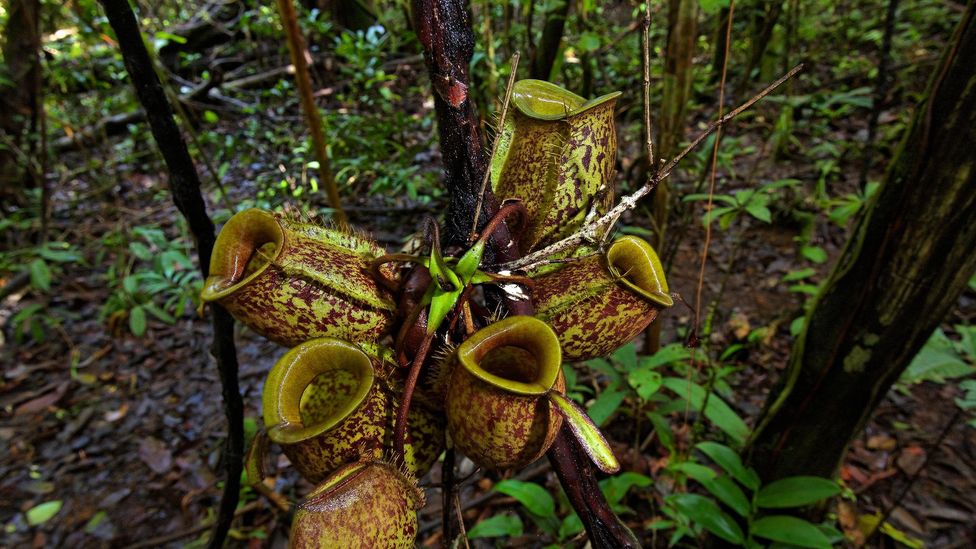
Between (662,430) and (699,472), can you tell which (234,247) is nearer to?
(699,472)

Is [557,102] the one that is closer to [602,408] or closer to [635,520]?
[602,408]

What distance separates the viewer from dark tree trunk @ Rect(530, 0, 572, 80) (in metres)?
2.34

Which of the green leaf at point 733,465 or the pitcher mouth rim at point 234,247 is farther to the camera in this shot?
the green leaf at point 733,465

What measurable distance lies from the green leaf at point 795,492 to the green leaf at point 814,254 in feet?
6.17

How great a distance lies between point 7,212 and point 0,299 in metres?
1.28

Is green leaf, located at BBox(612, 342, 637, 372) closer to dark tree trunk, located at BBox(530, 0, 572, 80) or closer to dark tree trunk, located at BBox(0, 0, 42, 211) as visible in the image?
dark tree trunk, located at BBox(530, 0, 572, 80)

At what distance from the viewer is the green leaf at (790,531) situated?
143 cm

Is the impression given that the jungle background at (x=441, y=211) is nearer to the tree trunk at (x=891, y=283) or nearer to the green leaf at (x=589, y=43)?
the green leaf at (x=589, y=43)

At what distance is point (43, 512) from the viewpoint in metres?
2.46

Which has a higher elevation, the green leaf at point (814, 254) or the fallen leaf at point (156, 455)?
the green leaf at point (814, 254)

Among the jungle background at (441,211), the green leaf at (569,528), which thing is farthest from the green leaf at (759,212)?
the green leaf at (569,528)

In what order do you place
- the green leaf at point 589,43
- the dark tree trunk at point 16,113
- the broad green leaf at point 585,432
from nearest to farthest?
1. the broad green leaf at point 585,432
2. the green leaf at point 589,43
3. the dark tree trunk at point 16,113

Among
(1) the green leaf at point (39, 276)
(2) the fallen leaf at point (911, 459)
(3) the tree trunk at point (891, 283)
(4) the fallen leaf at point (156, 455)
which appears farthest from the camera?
(1) the green leaf at point (39, 276)

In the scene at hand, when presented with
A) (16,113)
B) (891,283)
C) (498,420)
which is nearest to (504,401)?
(498,420)
